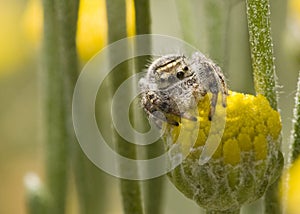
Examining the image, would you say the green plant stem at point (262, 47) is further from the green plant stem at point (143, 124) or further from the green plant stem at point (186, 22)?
the green plant stem at point (186, 22)

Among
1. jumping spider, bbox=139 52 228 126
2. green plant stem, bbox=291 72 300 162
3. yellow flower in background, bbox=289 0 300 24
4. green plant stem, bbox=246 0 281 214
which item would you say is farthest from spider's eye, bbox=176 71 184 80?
yellow flower in background, bbox=289 0 300 24

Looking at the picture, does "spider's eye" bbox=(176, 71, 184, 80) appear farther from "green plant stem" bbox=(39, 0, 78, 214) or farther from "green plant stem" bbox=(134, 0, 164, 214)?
"green plant stem" bbox=(39, 0, 78, 214)

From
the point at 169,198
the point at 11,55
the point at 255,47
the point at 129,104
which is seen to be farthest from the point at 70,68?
the point at 11,55

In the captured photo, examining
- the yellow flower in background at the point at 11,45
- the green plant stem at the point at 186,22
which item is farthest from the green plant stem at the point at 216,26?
the yellow flower in background at the point at 11,45

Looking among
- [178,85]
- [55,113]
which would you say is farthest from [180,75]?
[55,113]

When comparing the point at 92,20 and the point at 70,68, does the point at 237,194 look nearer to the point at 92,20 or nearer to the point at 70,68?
the point at 70,68
